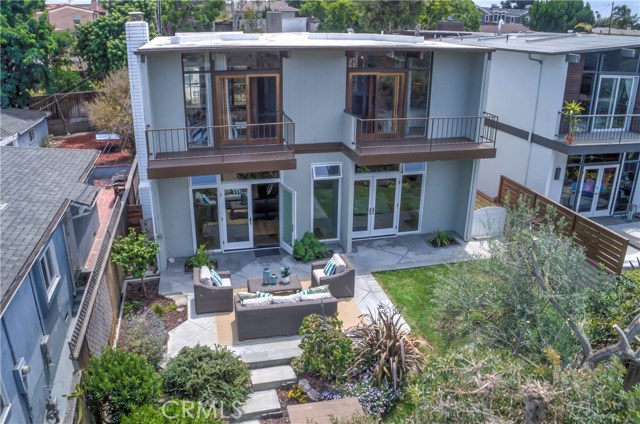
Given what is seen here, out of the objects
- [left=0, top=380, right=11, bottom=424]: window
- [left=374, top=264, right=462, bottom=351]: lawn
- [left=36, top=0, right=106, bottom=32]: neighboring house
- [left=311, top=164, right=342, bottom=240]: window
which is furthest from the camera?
[left=36, top=0, right=106, bottom=32]: neighboring house

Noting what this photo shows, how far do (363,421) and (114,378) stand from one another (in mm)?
3842

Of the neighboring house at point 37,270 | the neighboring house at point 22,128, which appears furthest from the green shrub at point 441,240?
the neighboring house at point 22,128

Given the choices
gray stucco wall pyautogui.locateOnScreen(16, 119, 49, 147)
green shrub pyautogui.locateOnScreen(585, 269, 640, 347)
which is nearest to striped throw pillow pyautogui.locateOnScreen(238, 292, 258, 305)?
green shrub pyautogui.locateOnScreen(585, 269, 640, 347)

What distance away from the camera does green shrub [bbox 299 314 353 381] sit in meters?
9.25

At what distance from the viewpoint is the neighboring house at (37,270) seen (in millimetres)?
7707

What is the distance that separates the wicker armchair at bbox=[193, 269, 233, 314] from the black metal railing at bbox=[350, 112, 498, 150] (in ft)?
19.5

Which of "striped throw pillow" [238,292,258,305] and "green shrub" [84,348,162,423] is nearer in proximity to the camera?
"green shrub" [84,348,162,423]

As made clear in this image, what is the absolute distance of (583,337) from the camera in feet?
23.4

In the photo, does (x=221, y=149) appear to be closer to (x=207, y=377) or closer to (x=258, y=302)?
(x=258, y=302)

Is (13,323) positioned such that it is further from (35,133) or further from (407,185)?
(35,133)

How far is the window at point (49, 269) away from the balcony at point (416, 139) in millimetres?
7816

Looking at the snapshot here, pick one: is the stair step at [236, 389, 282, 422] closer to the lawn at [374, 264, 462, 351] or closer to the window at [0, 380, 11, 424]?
the window at [0, 380, 11, 424]

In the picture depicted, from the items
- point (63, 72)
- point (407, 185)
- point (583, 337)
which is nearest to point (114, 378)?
→ point (583, 337)

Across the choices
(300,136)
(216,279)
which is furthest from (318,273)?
(300,136)
